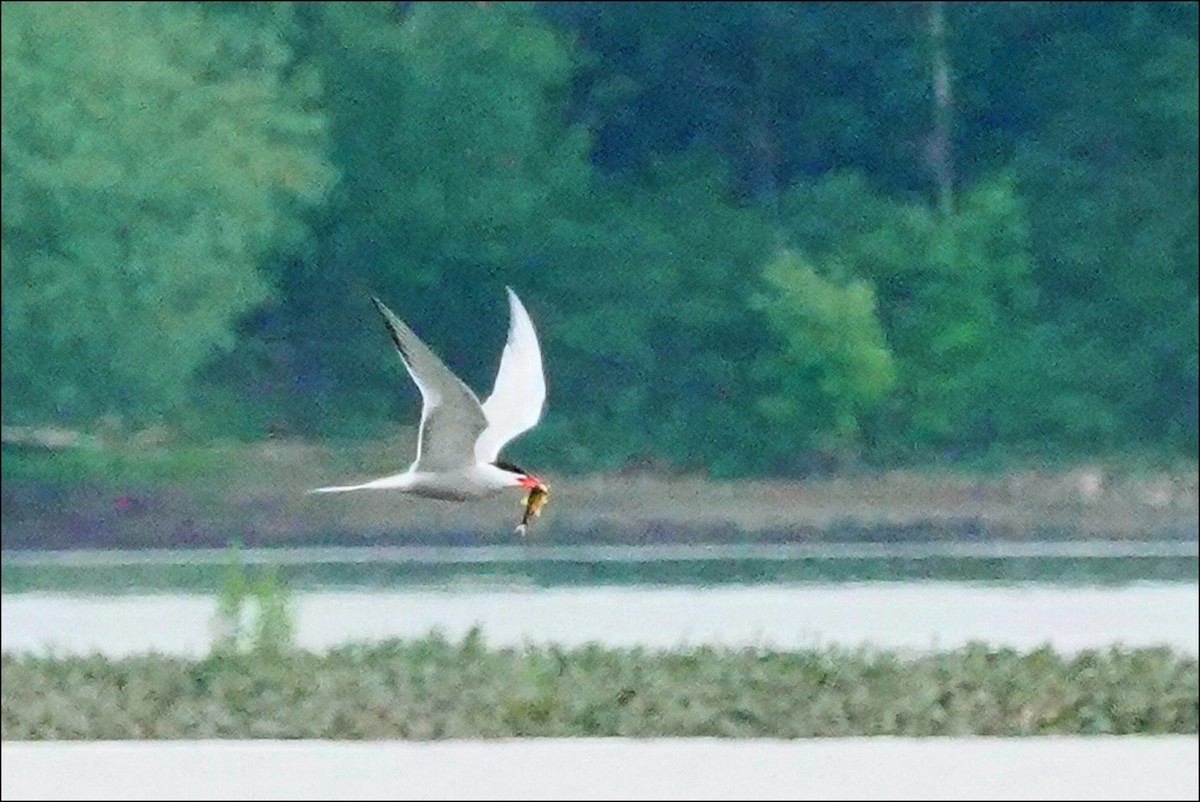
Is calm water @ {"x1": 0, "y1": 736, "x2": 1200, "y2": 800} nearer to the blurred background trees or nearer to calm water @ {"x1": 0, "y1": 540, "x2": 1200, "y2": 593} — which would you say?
calm water @ {"x1": 0, "y1": 540, "x2": 1200, "y2": 593}

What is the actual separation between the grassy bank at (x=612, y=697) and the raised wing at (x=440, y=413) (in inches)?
169

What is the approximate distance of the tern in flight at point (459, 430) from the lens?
155cm

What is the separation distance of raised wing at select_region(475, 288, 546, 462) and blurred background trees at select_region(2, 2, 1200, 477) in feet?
35.2

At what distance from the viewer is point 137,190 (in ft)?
42.1

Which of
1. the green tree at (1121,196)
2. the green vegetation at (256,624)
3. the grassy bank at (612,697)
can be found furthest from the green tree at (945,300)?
the grassy bank at (612,697)

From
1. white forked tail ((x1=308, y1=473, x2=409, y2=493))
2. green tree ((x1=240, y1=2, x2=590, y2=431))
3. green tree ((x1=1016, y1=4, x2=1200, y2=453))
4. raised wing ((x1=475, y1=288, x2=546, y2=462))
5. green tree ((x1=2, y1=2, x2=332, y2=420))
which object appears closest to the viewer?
white forked tail ((x1=308, y1=473, x2=409, y2=493))

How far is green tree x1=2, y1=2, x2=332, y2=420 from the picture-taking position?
1284 cm

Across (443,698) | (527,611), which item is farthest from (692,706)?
(527,611)

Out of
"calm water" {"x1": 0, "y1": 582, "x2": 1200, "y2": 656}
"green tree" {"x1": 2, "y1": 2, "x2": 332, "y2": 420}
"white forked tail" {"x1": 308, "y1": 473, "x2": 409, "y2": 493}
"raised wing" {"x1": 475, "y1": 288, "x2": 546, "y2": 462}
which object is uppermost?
"green tree" {"x1": 2, "y1": 2, "x2": 332, "y2": 420}

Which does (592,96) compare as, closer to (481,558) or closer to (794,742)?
(481,558)

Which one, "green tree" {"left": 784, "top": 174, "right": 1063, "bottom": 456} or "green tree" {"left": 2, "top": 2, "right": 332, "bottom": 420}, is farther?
"green tree" {"left": 784, "top": 174, "right": 1063, "bottom": 456}

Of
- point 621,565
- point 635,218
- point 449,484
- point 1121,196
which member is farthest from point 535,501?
point 1121,196

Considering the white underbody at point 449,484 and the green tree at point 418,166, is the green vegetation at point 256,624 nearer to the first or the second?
the white underbody at point 449,484

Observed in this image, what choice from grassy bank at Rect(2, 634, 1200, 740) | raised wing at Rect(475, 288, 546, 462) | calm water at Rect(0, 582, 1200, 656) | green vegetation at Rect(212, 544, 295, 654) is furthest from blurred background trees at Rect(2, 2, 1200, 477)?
raised wing at Rect(475, 288, 546, 462)
